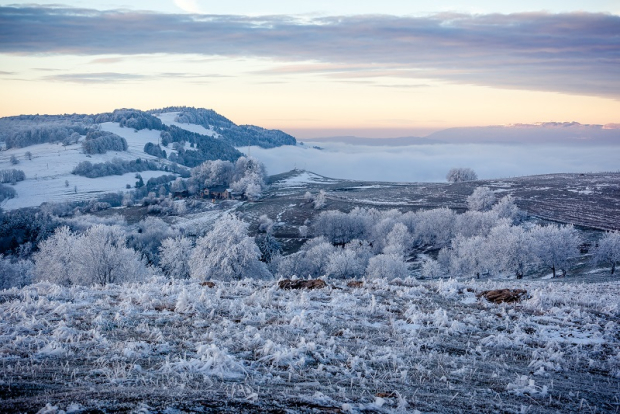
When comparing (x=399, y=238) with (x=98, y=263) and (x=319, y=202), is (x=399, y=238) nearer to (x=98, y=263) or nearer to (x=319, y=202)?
(x=319, y=202)

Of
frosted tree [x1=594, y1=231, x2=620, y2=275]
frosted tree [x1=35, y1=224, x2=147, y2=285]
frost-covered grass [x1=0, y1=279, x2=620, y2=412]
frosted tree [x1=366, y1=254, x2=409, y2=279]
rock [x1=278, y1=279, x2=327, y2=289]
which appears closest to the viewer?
frost-covered grass [x1=0, y1=279, x2=620, y2=412]

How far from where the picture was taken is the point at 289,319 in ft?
41.7

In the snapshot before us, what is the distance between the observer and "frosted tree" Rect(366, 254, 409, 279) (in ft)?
205

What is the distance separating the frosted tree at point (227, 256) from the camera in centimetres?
4872

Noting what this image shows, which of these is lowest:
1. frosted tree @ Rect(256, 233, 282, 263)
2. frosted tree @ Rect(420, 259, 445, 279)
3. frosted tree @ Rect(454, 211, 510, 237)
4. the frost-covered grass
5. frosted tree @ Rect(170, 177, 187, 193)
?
frosted tree @ Rect(420, 259, 445, 279)

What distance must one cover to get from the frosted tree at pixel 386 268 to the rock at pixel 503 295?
44212 millimetres

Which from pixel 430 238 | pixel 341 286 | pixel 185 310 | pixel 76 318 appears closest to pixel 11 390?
pixel 76 318

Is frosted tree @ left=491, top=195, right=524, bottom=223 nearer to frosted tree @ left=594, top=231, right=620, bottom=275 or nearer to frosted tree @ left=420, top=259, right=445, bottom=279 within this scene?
frosted tree @ left=420, top=259, right=445, bottom=279

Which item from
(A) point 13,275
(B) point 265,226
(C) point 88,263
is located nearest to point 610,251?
(C) point 88,263

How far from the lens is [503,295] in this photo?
17.0 metres

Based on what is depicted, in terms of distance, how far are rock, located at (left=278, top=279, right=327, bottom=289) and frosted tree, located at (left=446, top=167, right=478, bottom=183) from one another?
179 metres

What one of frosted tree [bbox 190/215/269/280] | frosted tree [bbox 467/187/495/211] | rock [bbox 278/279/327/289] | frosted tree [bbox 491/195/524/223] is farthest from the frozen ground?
rock [bbox 278/279/327/289]

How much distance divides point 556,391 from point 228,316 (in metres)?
8.66

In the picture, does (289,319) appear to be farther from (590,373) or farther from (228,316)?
(590,373)
